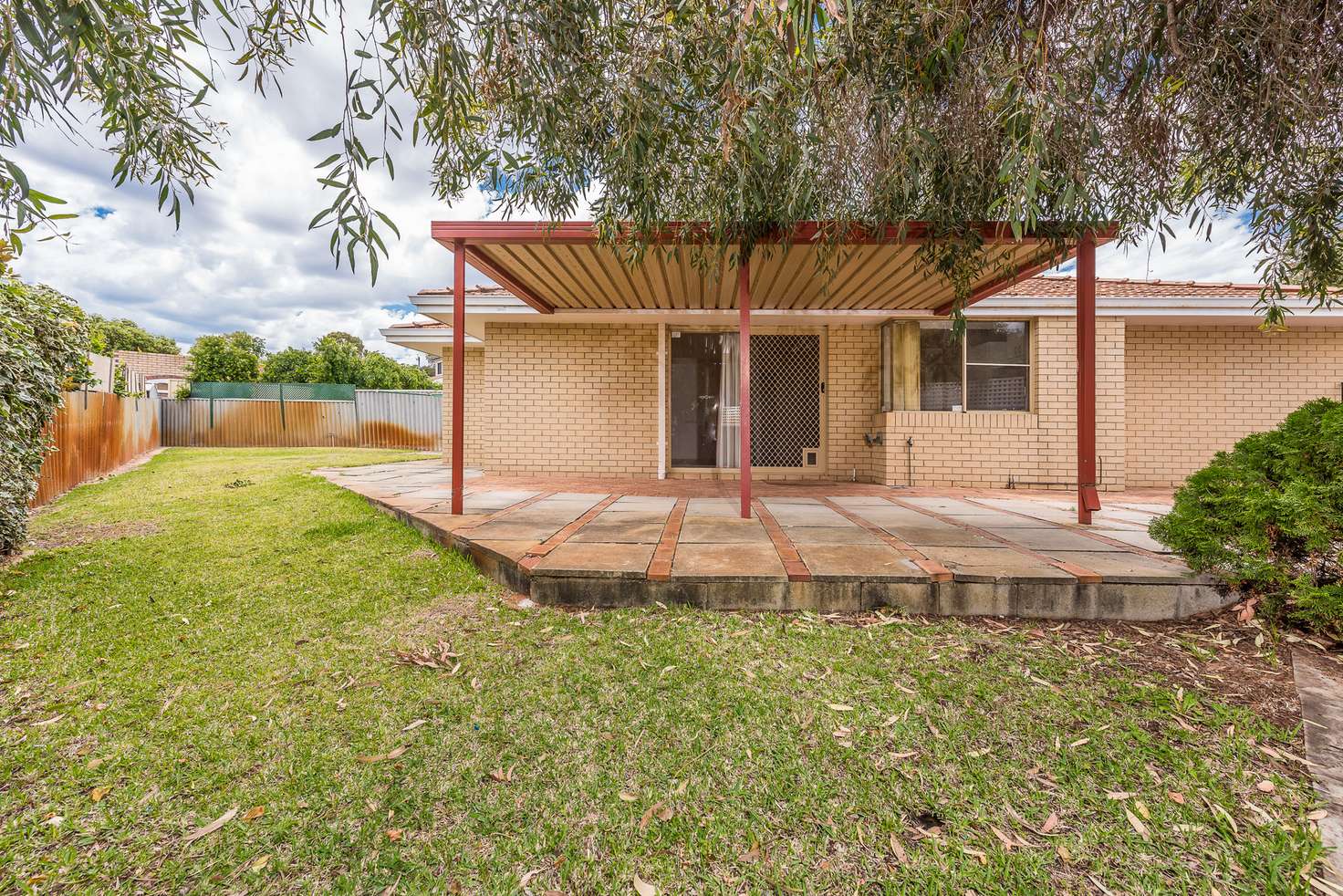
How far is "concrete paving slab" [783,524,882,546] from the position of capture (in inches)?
126

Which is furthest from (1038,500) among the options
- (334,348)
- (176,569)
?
(334,348)

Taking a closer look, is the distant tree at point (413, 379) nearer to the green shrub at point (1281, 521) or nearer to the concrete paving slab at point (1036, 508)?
the concrete paving slab at point (1036, 508)

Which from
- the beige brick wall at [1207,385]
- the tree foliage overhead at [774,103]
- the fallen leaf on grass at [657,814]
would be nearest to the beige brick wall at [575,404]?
the tree foliage overhead at [774,103]

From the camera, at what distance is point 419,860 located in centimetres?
122

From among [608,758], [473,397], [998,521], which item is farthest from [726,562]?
[473,397]

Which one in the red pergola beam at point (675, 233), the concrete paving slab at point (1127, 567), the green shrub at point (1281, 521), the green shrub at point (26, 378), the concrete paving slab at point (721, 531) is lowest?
the concrete paving slab at point (1127, 567)

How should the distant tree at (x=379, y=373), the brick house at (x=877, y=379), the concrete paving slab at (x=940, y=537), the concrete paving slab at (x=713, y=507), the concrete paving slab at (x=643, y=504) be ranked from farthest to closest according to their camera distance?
the distant tree at (x=379, y=373) → the brick house at (x=877, y=379) → the concrete paving slab at (x=643, y=504) → the concrete paving slab at (x=713, y=507) → the concrete paving slab at (x=940, y=537)

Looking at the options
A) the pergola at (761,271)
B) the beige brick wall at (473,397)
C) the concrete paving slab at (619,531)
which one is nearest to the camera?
the concrete paving slab at (619,531)

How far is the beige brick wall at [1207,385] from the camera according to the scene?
664cm

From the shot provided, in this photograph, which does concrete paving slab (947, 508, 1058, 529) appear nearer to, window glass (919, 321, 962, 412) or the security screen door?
window glass (919, 321, 962, 412)

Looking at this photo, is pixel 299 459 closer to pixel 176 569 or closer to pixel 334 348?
pixel 176 569

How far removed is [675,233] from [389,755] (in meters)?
3.38

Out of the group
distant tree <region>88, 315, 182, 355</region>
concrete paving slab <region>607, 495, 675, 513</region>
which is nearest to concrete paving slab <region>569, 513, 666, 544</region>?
concrete paving slab <region>607, 495, 675, 513</region>

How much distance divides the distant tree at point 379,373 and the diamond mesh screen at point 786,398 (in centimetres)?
2233
